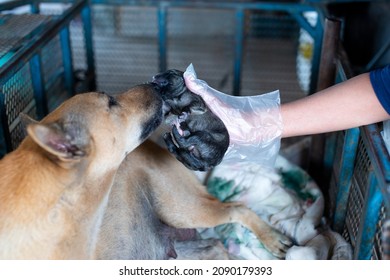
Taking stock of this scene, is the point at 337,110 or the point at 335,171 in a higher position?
the point at 337,110

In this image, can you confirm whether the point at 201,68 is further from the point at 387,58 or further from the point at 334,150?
the point at 334,150

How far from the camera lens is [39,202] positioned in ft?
5.40

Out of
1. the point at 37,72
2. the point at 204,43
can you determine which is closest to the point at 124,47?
the point at 204,43

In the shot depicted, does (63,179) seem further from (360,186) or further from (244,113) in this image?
(360,186)

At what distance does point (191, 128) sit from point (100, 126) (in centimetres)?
45

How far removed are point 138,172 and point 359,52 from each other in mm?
2781

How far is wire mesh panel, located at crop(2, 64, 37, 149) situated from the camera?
91.7 inches

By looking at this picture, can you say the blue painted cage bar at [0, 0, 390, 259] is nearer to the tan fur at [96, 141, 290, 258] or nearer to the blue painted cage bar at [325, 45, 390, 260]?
the blue painted cage bar at [325, 45, 390, 260]

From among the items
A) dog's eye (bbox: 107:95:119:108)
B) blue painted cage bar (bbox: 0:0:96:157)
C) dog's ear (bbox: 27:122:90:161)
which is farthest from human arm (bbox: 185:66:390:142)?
blue painted cage bar (bbox: 0:0:96:157)

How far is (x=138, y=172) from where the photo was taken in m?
2.39

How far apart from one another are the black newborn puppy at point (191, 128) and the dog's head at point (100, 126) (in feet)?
0.23
